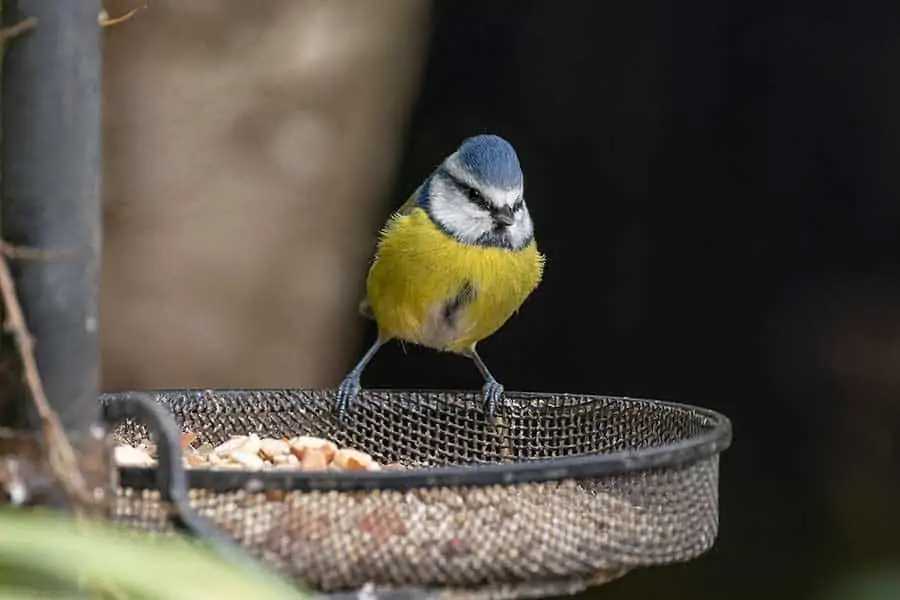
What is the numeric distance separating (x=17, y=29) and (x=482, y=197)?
1.41m

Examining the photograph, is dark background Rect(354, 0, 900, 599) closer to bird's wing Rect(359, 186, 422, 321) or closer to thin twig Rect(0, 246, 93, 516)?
bird's wing Rect(359, 186, 422, 321)

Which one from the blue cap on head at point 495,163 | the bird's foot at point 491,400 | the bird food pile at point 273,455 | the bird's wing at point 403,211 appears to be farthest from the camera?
the bird's wing at point 403,211

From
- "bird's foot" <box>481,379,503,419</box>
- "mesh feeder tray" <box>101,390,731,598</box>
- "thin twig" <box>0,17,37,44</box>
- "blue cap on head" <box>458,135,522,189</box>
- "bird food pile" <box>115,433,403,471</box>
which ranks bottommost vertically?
"bird food pile" <box>115,433,403,471</box>

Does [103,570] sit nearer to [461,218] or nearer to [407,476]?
[407,476]

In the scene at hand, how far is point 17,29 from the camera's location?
32.0 inches

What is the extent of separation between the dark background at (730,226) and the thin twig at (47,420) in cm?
200

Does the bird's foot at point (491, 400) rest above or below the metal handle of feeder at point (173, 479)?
below

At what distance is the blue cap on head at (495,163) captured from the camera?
7.05 ft

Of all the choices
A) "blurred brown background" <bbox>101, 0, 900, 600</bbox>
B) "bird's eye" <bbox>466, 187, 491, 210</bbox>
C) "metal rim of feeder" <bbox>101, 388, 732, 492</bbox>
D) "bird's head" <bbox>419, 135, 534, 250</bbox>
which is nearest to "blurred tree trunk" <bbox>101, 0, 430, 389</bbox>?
"blurred brown background" <bbox>101, 0, 900, 600</bbox>

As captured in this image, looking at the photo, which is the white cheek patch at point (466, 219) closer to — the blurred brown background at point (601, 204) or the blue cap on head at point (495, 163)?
the blue cap on head at point (495, 163)

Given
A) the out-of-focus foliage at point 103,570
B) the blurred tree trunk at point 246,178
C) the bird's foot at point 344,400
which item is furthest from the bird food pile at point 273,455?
the blurred tree trunk at point 246,178

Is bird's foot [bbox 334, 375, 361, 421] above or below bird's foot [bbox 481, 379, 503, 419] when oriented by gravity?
below

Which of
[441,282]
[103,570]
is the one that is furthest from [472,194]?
[103,570]

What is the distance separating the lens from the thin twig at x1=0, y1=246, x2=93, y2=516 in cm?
79
